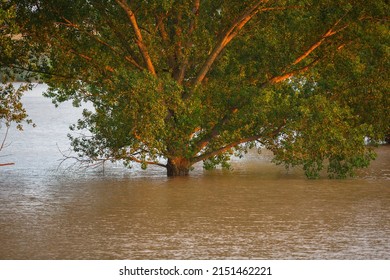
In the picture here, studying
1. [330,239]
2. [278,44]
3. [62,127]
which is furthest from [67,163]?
[62,127]

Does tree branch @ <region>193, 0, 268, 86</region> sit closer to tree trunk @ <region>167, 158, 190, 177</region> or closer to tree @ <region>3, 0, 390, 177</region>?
tree @ <region>3, 0, 390, 177</region>

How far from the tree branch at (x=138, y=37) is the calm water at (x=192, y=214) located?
2799 millimetres

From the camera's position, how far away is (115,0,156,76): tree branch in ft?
80.1

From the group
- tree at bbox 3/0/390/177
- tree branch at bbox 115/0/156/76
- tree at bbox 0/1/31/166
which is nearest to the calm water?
tree at bbox 3/0/390/177

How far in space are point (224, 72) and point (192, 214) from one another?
914cm

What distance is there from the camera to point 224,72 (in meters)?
26.7

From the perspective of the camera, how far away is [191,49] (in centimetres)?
2614

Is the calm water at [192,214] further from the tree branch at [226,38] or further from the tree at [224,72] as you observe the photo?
the tree branch at [226,38]

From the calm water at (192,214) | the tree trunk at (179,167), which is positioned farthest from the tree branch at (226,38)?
the calm water at (192,214)

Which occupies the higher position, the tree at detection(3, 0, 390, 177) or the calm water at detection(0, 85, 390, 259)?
the tree at detection(3, 0, 390, 177)

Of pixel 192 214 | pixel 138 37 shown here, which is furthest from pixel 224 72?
pixel 192 214

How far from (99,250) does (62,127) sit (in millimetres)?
38329

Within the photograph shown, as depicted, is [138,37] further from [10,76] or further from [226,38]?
[10,76]

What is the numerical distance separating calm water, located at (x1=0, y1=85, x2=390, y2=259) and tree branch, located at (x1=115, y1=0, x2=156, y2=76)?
2.80m
